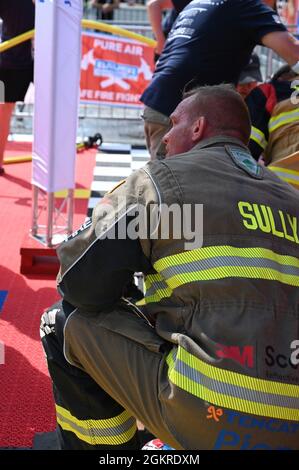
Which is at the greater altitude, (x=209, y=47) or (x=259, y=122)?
(x=209, y=47)

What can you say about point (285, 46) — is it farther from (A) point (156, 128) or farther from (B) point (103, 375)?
(B) point (103, 375)

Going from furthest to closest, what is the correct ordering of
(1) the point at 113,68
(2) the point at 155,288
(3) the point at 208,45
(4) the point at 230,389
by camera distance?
(1) the point at 113,68, (3) the point at 208,45, (2) the point at 155,288, (4) the point at 230,389

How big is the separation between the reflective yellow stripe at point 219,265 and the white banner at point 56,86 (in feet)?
7.08

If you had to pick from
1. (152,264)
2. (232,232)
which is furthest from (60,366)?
(232,232)

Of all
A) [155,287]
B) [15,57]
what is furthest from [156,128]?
[15,57]

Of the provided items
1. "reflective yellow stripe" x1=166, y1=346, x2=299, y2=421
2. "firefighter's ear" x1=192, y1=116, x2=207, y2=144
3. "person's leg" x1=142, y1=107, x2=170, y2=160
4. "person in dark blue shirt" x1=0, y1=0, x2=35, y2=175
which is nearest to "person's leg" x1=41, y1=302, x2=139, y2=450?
"reflective yellow stripe" x1=166, y1=346, x2=299, y2=421

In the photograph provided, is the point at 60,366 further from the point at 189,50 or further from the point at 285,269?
the point at 189,50

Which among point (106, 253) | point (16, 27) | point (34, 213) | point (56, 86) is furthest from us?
point (16, 27)

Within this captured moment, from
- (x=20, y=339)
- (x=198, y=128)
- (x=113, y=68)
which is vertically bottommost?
(x=113, y=68)

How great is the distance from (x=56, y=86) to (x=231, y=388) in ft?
7.96

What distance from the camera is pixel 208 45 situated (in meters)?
3.71

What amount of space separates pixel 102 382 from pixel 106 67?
6617 millimetres

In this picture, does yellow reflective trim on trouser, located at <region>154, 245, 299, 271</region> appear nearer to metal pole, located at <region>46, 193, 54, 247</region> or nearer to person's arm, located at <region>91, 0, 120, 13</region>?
metal pole, located at <region>46, 193, 54, 247</region>

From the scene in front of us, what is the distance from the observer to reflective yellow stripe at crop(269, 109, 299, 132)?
10.6 feet
